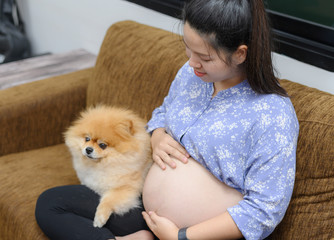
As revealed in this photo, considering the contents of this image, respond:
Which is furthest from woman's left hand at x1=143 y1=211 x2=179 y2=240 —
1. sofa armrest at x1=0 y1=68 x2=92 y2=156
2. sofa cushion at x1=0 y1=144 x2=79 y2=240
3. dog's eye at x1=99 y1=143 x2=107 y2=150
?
sofa armrest at x1=0 y1=68 x2=92 y2=156

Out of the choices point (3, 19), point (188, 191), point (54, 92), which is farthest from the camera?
point (3, 19)

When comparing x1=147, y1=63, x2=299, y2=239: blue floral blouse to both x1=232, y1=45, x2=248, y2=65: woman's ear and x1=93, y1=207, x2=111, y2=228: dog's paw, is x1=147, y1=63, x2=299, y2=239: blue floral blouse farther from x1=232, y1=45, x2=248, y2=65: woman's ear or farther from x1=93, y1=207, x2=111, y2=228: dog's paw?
x1=93, y1=207, x2=111, y2=228: dog's paw

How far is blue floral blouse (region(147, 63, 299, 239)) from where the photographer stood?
1045 mm

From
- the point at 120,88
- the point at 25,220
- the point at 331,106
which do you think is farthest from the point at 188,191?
the point at 120,88

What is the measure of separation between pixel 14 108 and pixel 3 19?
5.22 ft

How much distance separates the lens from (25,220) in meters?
1.46

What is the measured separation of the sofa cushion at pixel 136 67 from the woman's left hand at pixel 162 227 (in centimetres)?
56

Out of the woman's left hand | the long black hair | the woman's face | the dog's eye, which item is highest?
the long black hair

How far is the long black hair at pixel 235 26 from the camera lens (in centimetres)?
102

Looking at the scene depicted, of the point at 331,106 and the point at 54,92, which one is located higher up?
the point at 331,106

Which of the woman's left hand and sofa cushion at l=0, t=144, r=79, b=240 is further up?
the woman's left hand

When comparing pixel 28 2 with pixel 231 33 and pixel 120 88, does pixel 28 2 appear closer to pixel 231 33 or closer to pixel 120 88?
pixel 120 88

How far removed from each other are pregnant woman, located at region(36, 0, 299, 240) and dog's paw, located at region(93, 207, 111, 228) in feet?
0.06

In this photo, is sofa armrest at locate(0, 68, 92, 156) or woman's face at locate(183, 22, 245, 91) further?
sofa armrest at locate(0, 68, 92, 156)
